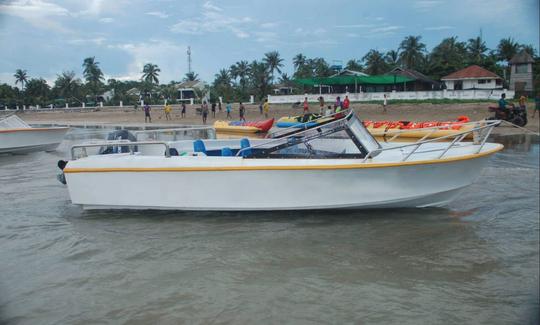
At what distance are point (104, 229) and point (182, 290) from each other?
2.33 m

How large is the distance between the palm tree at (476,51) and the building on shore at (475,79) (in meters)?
4.17

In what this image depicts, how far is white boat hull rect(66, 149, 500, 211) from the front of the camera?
571cm

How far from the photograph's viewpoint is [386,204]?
5.96m

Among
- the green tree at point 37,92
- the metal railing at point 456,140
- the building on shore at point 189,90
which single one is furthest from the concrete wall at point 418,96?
the green tree at point 37,92

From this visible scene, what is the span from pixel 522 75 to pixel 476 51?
68.9ft

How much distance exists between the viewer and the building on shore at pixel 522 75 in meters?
27.0

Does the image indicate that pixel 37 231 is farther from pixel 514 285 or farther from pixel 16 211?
pixel 514 285

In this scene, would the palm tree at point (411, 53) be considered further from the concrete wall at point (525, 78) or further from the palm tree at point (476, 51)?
the concrete wall at point (525, 78)

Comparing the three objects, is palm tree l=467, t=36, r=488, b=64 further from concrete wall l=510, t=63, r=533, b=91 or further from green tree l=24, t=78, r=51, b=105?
green tree l=24, t=78, r=51, b=105

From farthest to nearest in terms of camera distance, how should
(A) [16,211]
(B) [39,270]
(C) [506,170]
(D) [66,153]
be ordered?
1. (D) [66,153]
2. (C) [506,170]
3. (A) [16,211]
4. (B) [39,270]

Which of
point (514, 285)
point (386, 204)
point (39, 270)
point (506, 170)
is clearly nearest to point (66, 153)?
point (39, 270)

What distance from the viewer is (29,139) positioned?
48.4ft

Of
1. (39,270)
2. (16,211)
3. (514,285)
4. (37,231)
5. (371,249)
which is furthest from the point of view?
(16,211)

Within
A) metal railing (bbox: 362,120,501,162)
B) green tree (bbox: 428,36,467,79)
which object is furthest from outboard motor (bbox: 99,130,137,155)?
green tree (bbox: 428,36,467,79)
